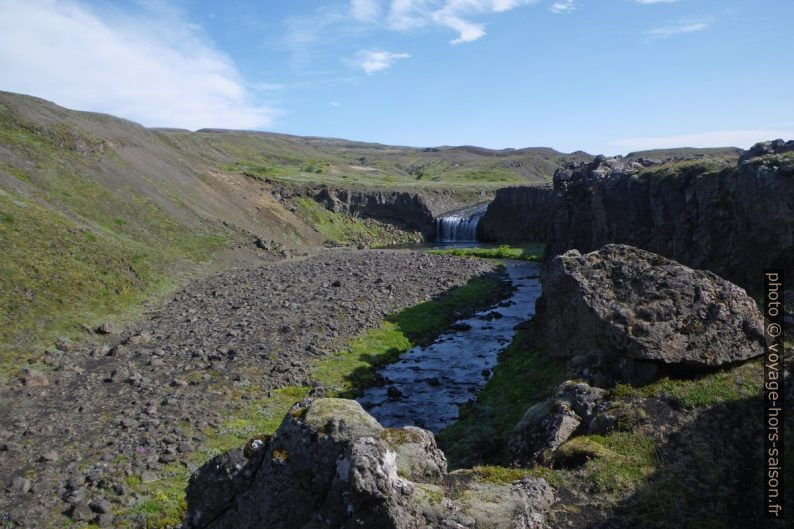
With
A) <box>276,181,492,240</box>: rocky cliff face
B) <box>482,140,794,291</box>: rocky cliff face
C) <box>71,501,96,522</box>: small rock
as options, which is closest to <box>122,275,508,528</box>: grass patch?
<box>71,501,96,522</box>: small rock

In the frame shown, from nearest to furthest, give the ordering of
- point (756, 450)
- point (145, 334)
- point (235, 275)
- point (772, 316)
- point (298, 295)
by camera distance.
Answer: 1. point (756, 450)
2. point (772, 316)
3. point (145, 334)
4. point (298, 295)
5. point (235, 275)

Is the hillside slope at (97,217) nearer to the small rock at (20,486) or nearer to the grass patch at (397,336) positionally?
the small rock at (20,486)

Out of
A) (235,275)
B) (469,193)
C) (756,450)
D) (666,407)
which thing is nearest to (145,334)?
(235,275)

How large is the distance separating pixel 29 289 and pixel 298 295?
16.9m

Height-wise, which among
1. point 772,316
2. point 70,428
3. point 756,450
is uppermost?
point 772,316

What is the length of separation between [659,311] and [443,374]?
47.6 ft

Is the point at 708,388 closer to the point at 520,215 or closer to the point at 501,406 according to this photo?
the point at 501,406

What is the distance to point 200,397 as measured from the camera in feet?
78.0

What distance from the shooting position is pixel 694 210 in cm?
3347

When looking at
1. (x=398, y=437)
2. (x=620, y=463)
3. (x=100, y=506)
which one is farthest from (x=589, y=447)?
(x=100, y=506)

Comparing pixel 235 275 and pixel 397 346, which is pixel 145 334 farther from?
pixel 235 275

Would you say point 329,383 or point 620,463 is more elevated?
point 620,463

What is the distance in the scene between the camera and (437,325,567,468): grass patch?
17.6 metres

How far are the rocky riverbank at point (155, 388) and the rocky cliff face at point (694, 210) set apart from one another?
53.5ft
